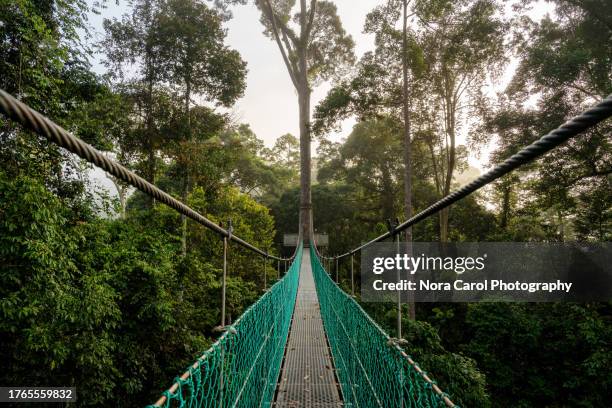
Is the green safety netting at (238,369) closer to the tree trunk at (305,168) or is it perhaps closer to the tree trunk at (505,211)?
the tree trunk at (305,168)

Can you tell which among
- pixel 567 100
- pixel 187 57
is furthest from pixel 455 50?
pixel 187 57

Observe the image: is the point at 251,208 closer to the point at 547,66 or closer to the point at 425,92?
the point at 425,92

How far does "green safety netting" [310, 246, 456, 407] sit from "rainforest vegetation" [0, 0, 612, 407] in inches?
92.0

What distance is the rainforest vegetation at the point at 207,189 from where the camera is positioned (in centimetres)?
303

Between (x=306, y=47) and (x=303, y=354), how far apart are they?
1125cm

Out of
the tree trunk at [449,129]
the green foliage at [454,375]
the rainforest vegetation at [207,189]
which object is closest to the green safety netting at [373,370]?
the rainforest vegetation at [207,189]

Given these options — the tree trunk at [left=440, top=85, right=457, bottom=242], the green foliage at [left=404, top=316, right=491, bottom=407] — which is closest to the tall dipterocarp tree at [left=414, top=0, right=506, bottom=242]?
the tree trunk at [left=440, top=85, right=457, bottom=242]

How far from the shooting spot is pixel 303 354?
2.44 metres

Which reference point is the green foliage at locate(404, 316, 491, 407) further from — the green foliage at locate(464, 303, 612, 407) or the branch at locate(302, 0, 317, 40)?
the branch at locate(302, 0, 317, 40)

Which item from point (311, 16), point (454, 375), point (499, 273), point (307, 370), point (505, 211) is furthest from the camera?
point (311, 16)

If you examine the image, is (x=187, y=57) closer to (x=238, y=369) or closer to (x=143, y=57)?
(x=143, y=57)

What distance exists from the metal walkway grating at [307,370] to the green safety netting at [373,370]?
7 centimetres

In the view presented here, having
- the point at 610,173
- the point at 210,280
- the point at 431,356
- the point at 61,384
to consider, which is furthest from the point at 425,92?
the point at 61,384

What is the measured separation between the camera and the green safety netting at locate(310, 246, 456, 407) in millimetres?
743
